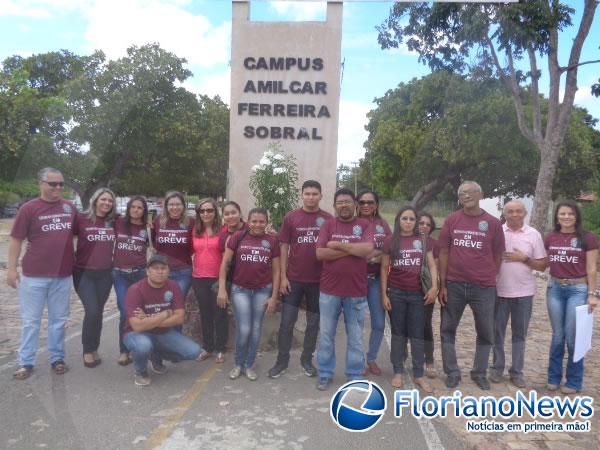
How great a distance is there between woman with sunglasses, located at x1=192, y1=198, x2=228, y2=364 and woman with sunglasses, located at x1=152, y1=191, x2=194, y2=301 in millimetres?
91

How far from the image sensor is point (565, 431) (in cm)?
394

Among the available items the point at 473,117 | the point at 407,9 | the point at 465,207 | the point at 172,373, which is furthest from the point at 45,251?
the point at 473,117

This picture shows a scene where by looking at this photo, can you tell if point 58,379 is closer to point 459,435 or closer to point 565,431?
point 459,435

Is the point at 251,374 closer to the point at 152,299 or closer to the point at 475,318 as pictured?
the point at 152,299

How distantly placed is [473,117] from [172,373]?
17589mm

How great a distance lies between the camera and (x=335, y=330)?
4664 millimetres

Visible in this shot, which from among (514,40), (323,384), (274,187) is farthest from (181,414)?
(514,40)

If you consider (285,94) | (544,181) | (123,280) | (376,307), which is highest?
(285,94)

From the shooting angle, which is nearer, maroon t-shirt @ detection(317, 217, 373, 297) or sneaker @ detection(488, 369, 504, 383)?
maroon t-shirt @ detection(317, 217, 373, 297)

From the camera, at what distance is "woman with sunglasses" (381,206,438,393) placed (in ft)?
15.3

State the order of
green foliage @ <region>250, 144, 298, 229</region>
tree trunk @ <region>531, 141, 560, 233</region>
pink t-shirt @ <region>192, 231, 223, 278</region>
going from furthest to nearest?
1. tree trunk @ <region>531, 141, 560, 233</region>
2. green foliage @ <region>250, 144, 298, 229</region>
3. pink t-shirt @ <region>192, 231, 223, 278</region>

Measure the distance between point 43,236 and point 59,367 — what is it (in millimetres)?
1180

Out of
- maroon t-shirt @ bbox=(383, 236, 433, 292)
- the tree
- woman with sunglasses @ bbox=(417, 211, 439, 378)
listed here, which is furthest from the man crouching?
the tree

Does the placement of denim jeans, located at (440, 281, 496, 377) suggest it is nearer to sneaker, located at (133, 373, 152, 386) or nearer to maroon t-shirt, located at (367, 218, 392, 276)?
maroon t-shirt, located at (367, 218, 392, 276)
